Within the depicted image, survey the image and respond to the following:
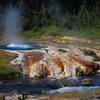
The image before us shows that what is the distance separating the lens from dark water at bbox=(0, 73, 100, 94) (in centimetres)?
1992

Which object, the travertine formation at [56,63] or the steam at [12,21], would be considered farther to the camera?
the steam at [12,21]

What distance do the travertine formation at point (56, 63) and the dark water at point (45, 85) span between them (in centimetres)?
107

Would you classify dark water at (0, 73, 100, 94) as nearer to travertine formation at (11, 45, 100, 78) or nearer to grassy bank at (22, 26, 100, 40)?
travertine formation at (11, 45, 100, 78)

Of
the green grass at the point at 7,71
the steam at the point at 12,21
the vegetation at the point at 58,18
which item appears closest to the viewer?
the green grass at the point at 7,71

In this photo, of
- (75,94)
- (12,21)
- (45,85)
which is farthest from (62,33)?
(75,94)

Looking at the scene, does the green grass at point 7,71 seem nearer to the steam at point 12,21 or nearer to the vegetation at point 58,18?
the vegetation at point 58,18

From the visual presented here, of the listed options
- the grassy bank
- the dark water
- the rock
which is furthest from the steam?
the rock

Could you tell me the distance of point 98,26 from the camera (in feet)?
150

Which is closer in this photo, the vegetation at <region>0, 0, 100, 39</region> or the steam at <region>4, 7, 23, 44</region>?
the vegetation at <region>0, 0, 100, 39</region>

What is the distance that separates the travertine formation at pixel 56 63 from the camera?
2412 cm

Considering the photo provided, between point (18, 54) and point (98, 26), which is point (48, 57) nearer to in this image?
point (18, 54)

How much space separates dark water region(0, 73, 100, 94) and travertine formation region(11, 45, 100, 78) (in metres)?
1.07

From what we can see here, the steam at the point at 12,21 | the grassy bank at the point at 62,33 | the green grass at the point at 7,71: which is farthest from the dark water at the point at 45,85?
the steam at the point at 12,21

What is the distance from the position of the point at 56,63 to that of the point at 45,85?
4.25 m
